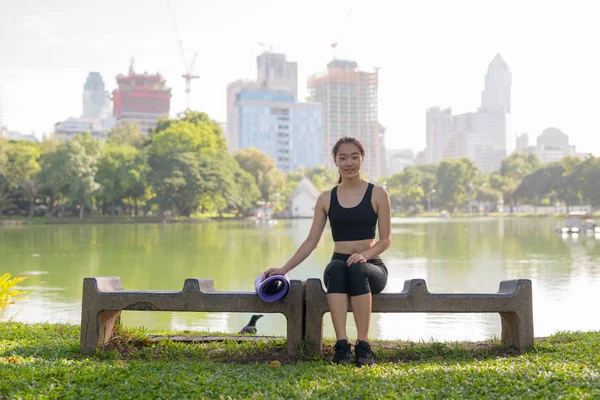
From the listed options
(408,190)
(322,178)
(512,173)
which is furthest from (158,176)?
(512,173)

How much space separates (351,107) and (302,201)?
8895 cm

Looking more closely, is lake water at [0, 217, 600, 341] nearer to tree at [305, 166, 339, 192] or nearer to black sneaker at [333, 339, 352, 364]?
black sneaker at [333, 339, 352, 364]

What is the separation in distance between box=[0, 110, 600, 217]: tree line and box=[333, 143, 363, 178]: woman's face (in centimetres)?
4707

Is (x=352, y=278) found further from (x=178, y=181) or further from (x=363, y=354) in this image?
(x=178, y=181)

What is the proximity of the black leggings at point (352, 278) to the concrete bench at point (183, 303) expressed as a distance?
1.00 feet

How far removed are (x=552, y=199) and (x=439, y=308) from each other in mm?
84559

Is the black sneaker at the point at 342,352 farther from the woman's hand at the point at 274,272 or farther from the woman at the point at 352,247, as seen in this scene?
the woman's hand at the point at 274,272

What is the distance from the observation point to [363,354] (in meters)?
4.13

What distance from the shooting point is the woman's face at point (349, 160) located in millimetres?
4688

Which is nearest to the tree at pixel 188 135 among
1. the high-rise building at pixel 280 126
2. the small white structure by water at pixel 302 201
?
the small white structure by water at pixel 302 201

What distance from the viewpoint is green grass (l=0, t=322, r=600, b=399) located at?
3.40 m

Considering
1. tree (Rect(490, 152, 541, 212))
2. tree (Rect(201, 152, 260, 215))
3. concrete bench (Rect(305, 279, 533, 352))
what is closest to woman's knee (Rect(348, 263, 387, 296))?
concrete bench (Rect(305, 279, 533, 352))

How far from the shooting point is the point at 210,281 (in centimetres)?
466

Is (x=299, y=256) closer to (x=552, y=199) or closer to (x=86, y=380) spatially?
(x=86, y=380)
